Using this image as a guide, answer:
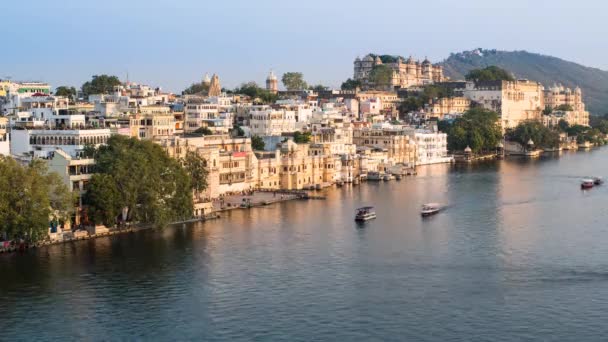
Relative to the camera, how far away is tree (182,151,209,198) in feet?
72.5

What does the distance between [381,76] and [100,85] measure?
24593mm

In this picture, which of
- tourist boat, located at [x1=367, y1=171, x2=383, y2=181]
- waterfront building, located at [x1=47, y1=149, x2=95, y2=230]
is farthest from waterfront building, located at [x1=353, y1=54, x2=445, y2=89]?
waterfront building, located at [x1=47, y1=149, x2=95, y2=230]

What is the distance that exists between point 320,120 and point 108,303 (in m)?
21.6

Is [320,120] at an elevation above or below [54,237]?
above

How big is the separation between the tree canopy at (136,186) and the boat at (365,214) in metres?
3.68

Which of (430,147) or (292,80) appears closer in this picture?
(430,147)

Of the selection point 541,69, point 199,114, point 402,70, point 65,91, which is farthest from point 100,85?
point 541,69

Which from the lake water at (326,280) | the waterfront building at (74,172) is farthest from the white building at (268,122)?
the waterfront building at (74,172)

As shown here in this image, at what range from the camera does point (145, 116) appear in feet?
83.3

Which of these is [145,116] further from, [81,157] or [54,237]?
[54,237]

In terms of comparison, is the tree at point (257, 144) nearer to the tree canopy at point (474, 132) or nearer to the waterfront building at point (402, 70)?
the tree canopy at point (474, 132)

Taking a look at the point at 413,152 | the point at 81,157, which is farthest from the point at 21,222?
the point at 413,152

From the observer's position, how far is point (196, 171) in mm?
22234

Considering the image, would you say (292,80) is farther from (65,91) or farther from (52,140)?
(52,140)
